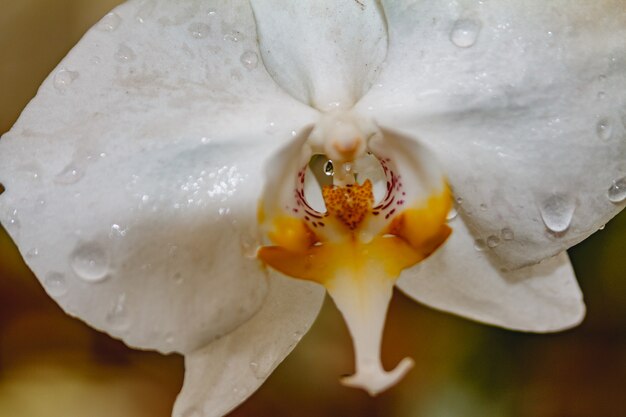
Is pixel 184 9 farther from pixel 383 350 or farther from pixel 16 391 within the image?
pixel 16 391

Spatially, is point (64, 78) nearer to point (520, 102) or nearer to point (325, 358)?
point (520, 102)

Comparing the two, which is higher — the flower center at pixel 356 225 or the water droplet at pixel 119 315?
the flower center at pixel 356 225

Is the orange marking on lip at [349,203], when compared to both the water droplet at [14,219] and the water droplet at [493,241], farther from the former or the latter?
the water droplet at [14,219]

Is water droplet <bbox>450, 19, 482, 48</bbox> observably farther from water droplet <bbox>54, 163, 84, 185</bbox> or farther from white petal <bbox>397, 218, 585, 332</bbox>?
water droplet <bbox>54, 163, 84, 185</bbox>

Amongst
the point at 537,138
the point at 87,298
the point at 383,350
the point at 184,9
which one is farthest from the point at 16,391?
the point at 537,138

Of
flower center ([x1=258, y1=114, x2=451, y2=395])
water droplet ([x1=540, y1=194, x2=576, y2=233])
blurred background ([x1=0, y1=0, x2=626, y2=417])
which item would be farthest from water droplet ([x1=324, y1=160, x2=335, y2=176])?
blurred background ([x1=0, y1=0, x2=626, y2=417])

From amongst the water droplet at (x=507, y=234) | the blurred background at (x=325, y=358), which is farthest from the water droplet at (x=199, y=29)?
the blurred background at (x=325, y=358)
